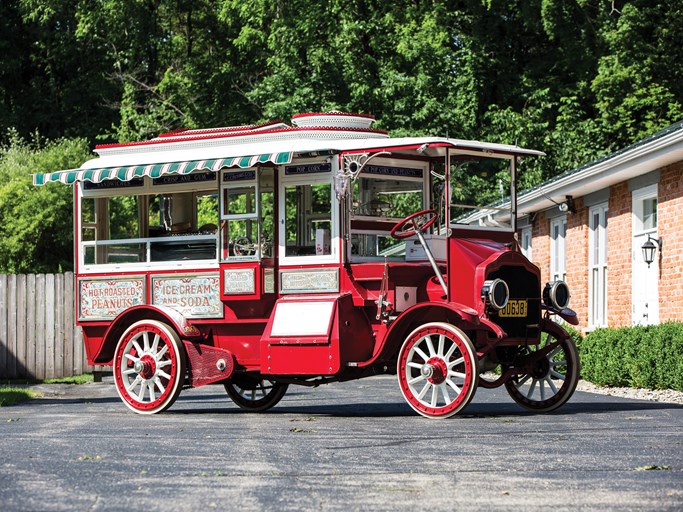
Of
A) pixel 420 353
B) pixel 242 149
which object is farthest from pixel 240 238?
pixel 420 353

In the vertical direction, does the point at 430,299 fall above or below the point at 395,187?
below

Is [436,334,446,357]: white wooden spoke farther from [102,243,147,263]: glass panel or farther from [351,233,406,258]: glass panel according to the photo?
[102,243,147,263]: glass panel

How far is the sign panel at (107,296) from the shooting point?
565 inches

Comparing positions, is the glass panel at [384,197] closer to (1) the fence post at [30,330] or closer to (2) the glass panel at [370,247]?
(2) the glass panel at [370,247]

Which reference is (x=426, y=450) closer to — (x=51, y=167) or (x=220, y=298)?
(x=220, y=298)

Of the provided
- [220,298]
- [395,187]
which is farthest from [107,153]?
[395,187]

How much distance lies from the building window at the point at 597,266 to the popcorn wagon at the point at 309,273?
28.0 ft

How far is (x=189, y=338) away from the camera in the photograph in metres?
13.8

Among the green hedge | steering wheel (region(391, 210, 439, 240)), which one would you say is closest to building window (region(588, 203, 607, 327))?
the green hedge

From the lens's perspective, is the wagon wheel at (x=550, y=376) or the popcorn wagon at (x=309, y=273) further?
the wagon wheel at (x=550, y=376)

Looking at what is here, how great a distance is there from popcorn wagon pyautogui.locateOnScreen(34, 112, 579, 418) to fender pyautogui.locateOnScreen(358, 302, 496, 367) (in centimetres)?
2

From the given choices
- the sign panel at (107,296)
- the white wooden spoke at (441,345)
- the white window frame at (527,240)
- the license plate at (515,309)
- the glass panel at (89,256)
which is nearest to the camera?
the white wooden spoke at (441,345)

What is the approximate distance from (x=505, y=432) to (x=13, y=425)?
4.84 metres

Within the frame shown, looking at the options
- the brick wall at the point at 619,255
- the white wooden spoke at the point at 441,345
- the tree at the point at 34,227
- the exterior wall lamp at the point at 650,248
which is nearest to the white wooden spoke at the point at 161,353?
the white wooden spoke at the point at 441,345
